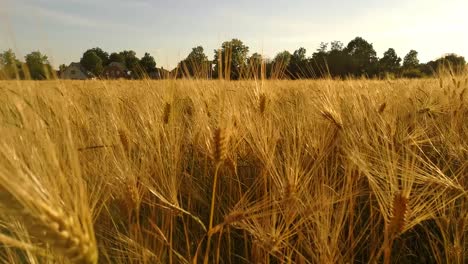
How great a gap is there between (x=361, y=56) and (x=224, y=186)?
3755 cm

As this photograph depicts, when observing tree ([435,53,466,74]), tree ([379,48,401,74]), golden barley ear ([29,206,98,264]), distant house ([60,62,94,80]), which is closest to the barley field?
golden barley ear ([29,206,98,264])

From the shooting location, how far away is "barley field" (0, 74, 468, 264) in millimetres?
602

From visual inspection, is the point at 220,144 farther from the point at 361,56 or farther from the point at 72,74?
the point at 361,56

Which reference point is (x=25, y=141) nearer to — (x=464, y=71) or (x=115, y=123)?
(x=115, y=123)

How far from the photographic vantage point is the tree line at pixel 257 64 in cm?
102

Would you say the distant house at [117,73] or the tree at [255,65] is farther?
the distant house at [117,73]

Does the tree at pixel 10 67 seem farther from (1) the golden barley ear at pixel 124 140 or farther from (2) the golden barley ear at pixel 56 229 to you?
(1) the golden barley ear at pixel 124 140

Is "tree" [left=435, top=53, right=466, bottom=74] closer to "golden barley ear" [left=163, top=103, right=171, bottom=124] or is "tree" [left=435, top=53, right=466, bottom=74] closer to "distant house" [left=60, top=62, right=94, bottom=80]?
"golden barley ear" [left=163, top=103, right=171, bottom=124]

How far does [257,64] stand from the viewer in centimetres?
177

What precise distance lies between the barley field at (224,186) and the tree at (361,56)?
2690cm

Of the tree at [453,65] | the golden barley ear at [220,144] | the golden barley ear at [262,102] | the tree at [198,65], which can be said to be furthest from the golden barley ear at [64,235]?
the tree at [453,65]

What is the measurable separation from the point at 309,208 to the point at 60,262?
0.64m

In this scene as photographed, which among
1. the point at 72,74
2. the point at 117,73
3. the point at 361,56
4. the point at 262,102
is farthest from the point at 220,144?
the point at 361,56

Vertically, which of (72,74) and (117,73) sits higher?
(72,74)
